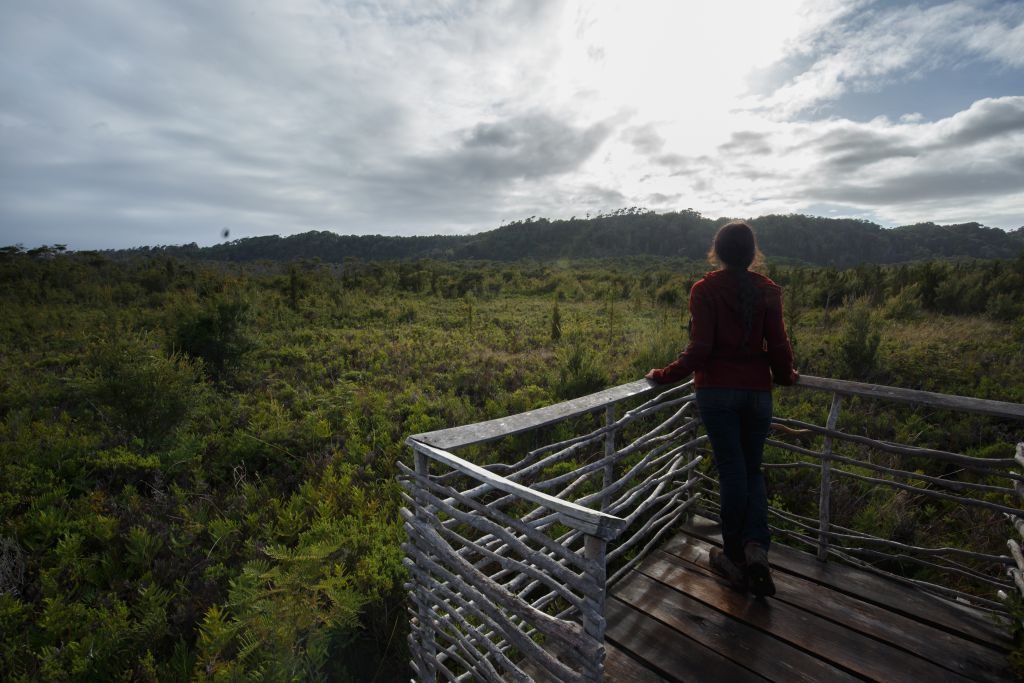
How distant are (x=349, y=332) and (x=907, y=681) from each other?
12106 millimetres

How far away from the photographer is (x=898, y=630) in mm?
2330

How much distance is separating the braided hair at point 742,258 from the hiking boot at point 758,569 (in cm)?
111

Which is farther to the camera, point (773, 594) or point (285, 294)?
point (285, 294)

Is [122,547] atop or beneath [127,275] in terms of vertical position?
beneath

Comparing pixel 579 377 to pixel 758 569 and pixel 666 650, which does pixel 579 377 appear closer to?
pixel 758 569

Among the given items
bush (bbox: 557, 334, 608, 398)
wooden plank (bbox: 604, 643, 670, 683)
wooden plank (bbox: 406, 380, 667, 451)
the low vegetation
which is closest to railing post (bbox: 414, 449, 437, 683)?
wooden plank (bbox: 406, 380, 667, 451)

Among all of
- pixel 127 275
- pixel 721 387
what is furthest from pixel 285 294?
pixel 721 387

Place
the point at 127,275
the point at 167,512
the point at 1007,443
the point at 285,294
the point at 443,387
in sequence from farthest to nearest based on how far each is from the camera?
1. the point at 127,275
2. the point at 285,294
3. the point at 443,387
4. the point at 1007,443
5. the point at 167,512

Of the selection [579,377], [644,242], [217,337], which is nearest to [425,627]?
[579,377]

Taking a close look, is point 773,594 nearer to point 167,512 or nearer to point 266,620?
point 266,620

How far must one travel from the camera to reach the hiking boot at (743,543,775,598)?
2.46 m

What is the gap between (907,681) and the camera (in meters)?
2.02

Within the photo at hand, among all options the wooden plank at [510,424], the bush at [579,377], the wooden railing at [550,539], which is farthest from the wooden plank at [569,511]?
the bush at [579,377]

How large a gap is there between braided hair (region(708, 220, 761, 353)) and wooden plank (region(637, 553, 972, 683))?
1.44 m
